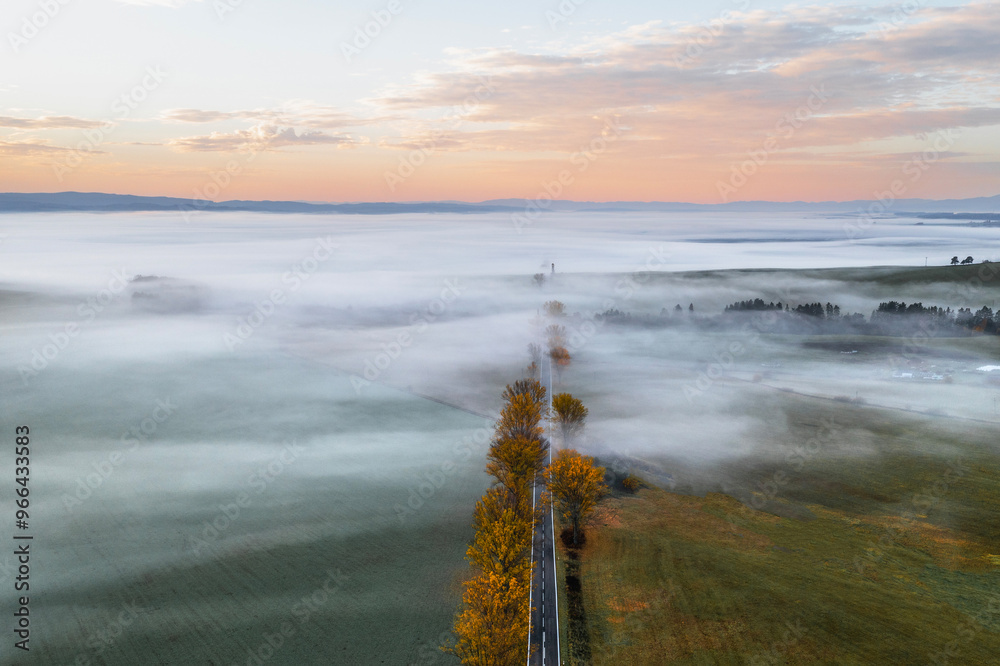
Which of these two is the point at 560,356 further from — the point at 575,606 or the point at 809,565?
the point at 575,606

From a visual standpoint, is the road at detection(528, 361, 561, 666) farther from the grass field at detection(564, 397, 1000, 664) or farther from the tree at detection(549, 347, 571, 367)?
the tree at detection(549, 347, 571, 367)

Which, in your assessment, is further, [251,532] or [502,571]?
[251,532]

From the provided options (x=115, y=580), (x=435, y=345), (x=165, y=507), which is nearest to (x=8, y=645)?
(x=115, y=580)

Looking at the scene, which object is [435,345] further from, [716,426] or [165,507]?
[165,507]

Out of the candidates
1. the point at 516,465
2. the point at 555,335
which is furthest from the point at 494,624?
the point at 555,335
